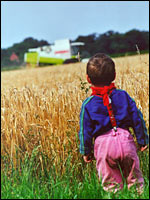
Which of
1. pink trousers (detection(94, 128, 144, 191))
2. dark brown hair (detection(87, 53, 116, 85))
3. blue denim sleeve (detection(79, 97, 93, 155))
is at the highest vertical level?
dark brown hair (detection(87, 53, 116, 85))

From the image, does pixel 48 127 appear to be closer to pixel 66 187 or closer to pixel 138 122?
pixel 66 187

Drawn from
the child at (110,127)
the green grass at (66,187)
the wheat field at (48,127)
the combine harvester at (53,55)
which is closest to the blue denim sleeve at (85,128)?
the child at (110,127)

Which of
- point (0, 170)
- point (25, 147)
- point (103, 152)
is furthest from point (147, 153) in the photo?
point (0, 170)

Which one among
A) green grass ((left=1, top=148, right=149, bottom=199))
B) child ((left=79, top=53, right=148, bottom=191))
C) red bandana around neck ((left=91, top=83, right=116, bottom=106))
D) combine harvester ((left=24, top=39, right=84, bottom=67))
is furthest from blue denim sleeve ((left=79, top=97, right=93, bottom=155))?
combine harvester ((left=24, top=39, right=84, bottom=67))

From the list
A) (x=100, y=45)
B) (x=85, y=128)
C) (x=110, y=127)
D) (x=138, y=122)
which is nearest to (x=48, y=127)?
(x=85, y=128)

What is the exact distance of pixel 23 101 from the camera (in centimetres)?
368

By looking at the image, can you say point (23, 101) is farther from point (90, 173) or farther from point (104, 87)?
point (104, 87)

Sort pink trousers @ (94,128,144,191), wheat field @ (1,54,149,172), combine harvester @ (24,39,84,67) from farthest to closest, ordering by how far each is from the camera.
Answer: combine harvester @ (24,39,84,67), wheat field @ (1,54,149,172), pink trousers @ (94,128,144,191)

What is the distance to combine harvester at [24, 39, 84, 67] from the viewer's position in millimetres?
38781

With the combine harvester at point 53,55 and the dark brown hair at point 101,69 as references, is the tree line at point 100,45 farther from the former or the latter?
the dark brown hair at point 101,69

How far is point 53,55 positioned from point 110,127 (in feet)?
124

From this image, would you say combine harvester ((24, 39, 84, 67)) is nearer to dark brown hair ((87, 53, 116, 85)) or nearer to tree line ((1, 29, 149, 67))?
tree line ((1, 29, 149, 67))

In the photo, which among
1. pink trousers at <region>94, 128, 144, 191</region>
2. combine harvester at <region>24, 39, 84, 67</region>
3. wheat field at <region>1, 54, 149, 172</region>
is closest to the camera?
pink trousers at <region>94, 128, 144, 191</region>

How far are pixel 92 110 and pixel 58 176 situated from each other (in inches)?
37.8
